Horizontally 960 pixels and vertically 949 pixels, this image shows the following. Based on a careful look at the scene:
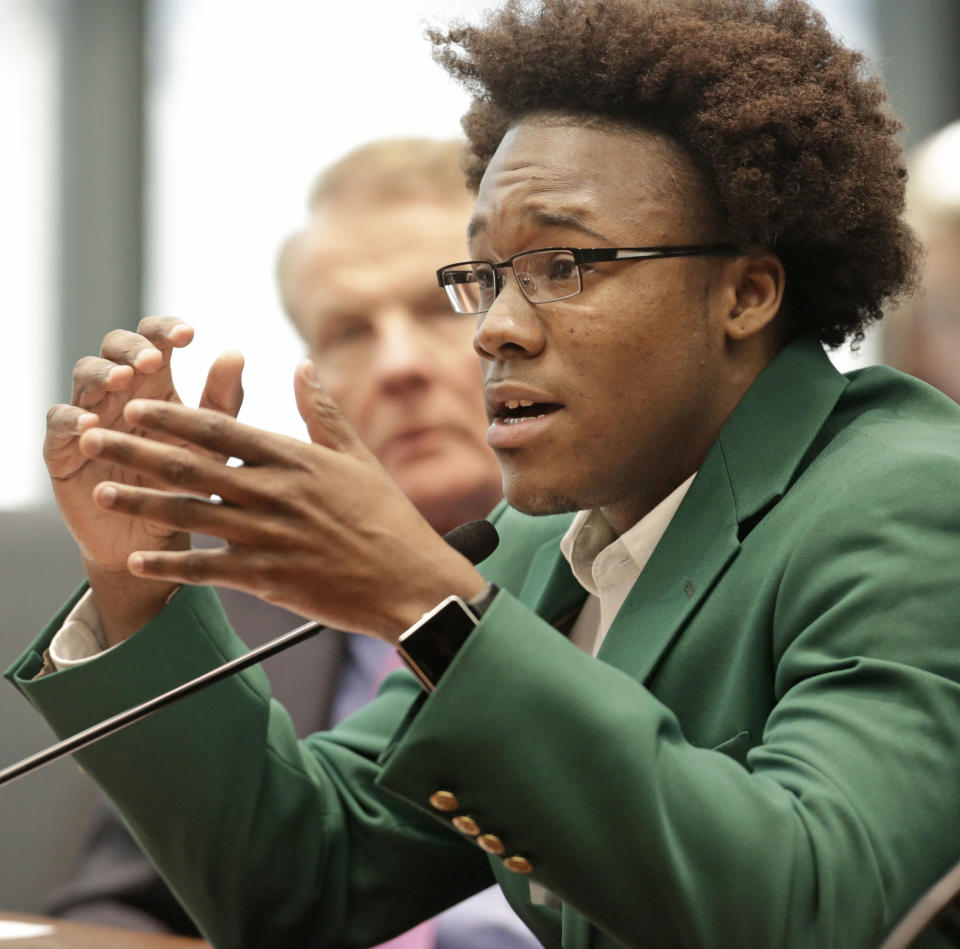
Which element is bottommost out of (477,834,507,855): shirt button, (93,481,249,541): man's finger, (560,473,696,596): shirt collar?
(477,834,507,855): shirt button

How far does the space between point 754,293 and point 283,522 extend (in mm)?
632

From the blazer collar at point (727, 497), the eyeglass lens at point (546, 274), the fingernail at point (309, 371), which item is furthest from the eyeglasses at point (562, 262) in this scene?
the fingernail at point (309, 371)

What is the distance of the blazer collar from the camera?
1147mm

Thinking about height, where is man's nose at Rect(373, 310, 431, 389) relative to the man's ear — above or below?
below

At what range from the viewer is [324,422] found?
0.93 m

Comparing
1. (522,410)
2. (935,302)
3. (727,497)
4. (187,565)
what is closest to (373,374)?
(935,302)

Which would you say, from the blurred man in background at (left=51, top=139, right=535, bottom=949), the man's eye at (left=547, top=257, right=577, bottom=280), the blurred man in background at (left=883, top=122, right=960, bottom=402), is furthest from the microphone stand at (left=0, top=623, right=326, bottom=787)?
the blurred man in background at (left=883, top=122, right=960, bottom=402)

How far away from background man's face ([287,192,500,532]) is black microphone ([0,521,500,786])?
113 centimetres

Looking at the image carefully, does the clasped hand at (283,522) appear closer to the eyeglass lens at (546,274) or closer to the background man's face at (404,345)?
the eyeglass lens at (546,274)

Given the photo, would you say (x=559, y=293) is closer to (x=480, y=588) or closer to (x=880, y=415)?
(x=880, y=415)

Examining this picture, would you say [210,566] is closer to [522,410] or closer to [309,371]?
[309,371]

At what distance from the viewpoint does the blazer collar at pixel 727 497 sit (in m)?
1.15

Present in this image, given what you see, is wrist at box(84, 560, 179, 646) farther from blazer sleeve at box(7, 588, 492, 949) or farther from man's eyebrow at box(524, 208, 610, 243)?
man's eyebrow at box(524, 208, 610, 243)

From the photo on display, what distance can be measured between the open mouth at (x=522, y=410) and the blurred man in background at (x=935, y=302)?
3.89ft
